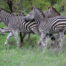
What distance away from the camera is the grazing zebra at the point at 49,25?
1049 centimetres

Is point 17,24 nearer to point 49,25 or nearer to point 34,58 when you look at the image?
point 49,25

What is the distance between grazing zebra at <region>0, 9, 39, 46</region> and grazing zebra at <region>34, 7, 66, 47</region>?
14.5 inches

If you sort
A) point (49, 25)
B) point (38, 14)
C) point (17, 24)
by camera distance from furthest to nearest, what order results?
point (17, 24) < point (38, 14) < point (49, 25)

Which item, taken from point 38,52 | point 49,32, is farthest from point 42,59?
point 49,32

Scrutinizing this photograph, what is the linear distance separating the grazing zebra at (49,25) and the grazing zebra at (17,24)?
14.5 inches

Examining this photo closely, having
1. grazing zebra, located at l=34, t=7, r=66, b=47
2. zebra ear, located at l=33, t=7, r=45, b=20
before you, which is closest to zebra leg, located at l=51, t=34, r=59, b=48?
grazing zebra, located at l=34, t=7, r=66, b=47

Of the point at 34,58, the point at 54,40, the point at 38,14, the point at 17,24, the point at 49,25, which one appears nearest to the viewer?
the point at 34,58

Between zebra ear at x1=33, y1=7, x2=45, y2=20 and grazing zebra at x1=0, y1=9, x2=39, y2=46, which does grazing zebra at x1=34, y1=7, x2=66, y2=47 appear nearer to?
zebra ear at x1=33, y1=7, x2=45, y2=20

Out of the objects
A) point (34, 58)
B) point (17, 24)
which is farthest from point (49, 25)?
point (34, 58)

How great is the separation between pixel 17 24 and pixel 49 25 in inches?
67.5

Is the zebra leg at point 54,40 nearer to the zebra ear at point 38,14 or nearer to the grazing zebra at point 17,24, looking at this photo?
the grazing zebra at point 17,24

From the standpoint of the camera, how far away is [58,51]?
9594 mm

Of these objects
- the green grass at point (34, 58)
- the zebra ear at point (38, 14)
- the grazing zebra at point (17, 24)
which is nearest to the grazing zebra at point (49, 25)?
the zebra ear at point (38, 14)

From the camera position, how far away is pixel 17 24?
39.3 ft
